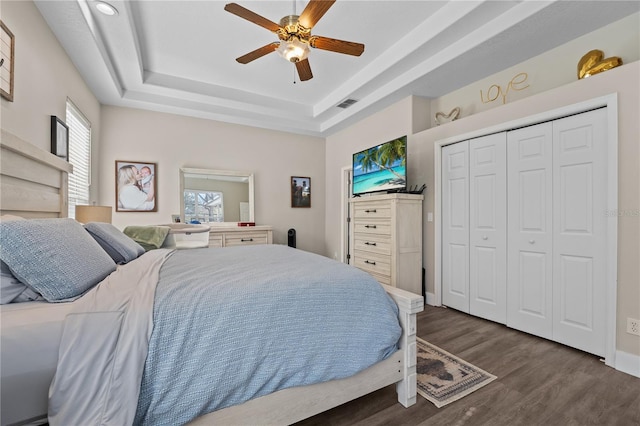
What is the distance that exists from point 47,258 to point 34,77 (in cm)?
187

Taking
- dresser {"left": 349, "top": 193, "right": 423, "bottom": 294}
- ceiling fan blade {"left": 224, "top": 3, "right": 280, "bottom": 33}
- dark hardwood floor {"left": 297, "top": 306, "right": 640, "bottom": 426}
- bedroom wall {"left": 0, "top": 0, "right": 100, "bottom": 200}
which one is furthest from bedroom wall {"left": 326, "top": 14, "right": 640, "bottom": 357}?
bedroom wall {"left": 0, "top": 0, "right": 100, "bottom": 200}

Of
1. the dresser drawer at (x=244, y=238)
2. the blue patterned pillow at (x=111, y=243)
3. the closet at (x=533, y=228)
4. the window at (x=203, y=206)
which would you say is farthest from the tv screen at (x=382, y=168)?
the blue patterned pillow at (x=111, y=243)

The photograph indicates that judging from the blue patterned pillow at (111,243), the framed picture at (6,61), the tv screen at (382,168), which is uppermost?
the framed picture at (6,61)

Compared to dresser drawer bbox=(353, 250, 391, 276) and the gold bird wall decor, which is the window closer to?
dresser drawer bbox=(353, 250, 391, 276)

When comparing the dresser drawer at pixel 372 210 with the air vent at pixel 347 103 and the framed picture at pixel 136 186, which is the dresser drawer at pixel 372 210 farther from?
the framed picture at pixel 136 186

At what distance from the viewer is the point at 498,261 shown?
9.13 ft

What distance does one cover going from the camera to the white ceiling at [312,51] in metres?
2.28

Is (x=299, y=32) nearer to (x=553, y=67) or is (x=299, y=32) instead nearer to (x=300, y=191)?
(x=553, y=67)

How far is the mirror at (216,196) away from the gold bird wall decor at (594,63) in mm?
4205

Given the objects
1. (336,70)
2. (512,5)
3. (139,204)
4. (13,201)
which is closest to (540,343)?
(512,5)

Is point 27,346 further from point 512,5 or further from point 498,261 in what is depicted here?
point 512,5

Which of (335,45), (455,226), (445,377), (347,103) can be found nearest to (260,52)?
(335,45)

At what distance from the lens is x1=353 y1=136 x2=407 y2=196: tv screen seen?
3.28 meters

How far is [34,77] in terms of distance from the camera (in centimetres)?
202
